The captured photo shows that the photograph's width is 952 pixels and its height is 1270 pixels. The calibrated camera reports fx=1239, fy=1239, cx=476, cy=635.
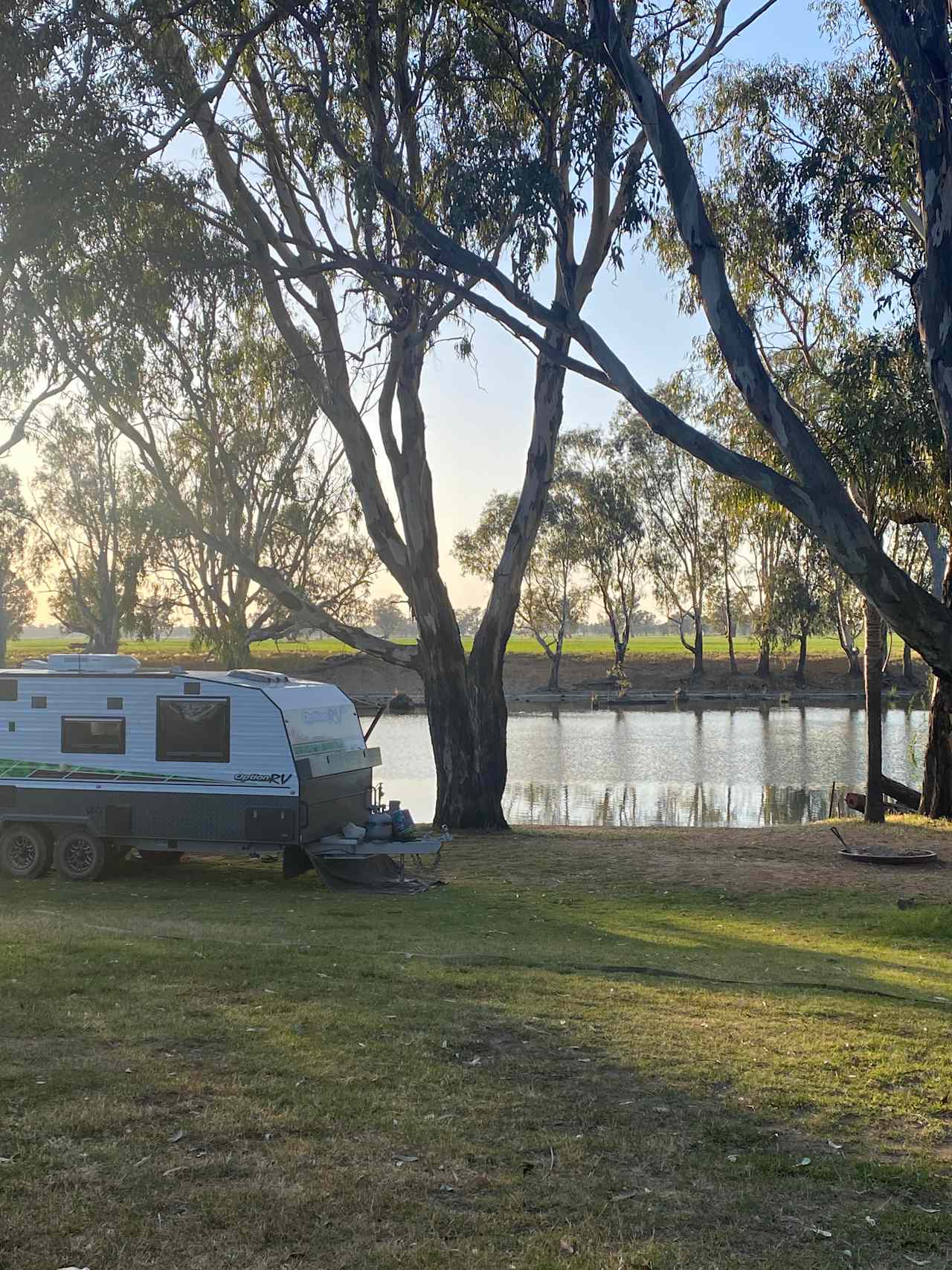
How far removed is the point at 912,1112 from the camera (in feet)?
16.2

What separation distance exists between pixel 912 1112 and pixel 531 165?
7.70m

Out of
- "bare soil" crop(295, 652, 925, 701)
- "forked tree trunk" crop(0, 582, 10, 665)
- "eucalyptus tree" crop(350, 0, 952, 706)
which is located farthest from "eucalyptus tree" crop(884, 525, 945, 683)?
"forked tree trunk" crop(0, 582, 10, 665)

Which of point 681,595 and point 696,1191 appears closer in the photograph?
point 696,1191

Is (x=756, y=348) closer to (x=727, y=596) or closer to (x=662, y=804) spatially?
(x=662, y=804)

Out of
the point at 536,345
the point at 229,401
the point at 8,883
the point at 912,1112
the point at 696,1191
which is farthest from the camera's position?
the point at 229,401

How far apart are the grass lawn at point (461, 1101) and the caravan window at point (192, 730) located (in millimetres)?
2947

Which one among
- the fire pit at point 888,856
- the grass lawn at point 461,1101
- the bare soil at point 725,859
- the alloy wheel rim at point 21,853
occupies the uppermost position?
the grass lawn at point 461,1101

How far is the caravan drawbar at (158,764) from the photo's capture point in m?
11.9

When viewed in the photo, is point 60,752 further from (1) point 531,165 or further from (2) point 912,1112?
(2) point 912,1112

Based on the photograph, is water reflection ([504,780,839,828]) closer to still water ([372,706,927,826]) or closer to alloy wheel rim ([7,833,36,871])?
still water ([372,706,927,826])

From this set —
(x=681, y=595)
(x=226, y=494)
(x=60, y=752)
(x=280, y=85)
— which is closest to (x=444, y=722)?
(x=60, y=752)

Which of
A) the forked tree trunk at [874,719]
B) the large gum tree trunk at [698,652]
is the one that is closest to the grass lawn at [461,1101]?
the forked tree trunk at [874,719]

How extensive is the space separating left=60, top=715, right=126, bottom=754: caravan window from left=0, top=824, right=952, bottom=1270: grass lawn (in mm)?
3402

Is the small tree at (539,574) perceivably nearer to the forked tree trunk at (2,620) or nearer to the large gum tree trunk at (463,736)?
the forked tree trunk at (2,620)
